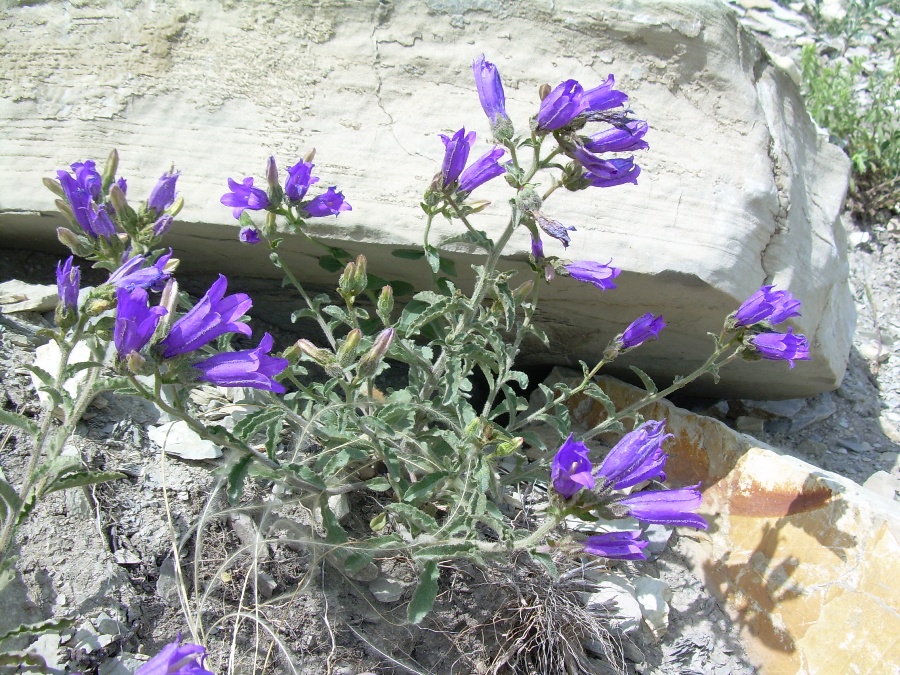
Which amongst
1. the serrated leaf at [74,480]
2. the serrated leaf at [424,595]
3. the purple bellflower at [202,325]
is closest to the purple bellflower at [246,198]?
the purple bellflower at [202,325]

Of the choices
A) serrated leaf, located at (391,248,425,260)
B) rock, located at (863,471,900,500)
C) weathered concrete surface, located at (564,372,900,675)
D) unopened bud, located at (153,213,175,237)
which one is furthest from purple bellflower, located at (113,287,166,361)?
rock, located at (863,471,900,500)

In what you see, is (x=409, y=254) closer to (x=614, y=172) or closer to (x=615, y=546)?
(x=614, y=172)

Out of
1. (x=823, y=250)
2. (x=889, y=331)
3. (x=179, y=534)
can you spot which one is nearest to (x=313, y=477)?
(x=179, y=534)

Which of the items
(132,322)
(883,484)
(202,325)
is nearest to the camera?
(132,322)

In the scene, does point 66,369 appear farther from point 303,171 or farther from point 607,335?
point 607,335

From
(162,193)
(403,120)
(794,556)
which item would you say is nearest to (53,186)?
(162,193)
